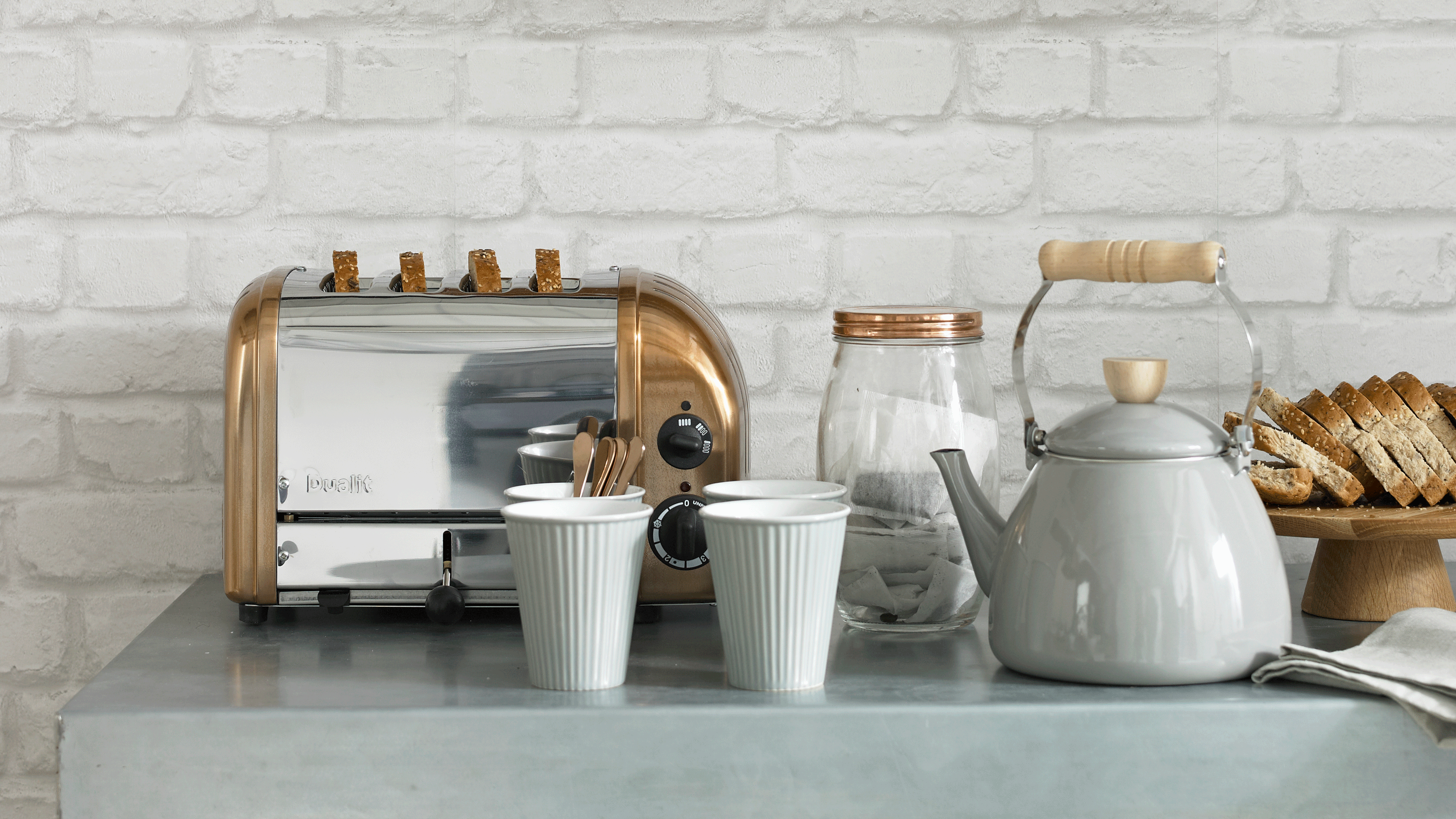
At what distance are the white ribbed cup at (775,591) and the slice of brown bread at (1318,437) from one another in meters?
0.45

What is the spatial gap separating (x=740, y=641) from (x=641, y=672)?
0.30 feet

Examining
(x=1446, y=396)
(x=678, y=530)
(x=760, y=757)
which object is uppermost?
(x=1446, y=396)

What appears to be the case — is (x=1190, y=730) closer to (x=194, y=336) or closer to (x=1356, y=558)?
(x=1356, y=558)

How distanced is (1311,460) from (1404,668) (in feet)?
0.84

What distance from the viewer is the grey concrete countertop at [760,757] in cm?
73

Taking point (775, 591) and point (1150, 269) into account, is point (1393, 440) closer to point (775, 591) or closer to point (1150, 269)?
point (1150, 269)

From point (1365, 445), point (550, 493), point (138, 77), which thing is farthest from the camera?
point (138, 77)

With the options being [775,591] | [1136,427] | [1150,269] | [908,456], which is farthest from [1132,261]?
[775,591]

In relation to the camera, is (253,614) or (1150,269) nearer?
(1150,269)

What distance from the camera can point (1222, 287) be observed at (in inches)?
32.3

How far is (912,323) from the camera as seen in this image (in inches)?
36.3

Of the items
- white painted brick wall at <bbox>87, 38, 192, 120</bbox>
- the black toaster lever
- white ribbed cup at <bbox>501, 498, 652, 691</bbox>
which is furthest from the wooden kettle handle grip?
white painted brick wall at <bbox>87, 38, 192, 120</bbox>

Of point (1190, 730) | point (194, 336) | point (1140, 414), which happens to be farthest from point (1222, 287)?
point (194, 336)

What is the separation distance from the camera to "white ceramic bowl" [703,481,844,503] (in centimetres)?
88
